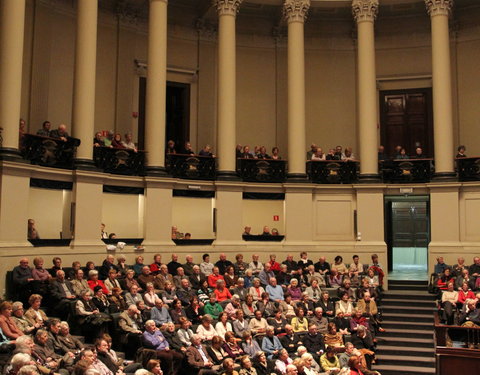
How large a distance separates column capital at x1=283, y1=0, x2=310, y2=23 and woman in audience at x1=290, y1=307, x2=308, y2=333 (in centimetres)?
1107

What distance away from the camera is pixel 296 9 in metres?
22.2

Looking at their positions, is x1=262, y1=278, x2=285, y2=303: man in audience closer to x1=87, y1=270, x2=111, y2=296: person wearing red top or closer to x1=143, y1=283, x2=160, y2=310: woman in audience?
x1=143, y1=283, x2=160, y2=310: woman in audience

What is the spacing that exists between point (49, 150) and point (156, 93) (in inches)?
174

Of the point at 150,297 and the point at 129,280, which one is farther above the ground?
the point at 129,280

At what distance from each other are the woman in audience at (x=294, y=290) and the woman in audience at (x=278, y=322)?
163cm

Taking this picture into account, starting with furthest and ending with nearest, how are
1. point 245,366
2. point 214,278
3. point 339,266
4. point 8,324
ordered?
point 339,266 < point 214,278 < point 245,366 < point 8,324

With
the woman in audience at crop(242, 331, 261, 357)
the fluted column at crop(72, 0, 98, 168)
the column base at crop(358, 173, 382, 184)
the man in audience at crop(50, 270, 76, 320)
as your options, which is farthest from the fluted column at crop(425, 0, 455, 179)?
the man in audience at crop(50, 270, 76, 320)

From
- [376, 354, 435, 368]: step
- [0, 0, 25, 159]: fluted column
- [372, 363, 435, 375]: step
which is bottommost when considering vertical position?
[372, 363, 435, 375]: step

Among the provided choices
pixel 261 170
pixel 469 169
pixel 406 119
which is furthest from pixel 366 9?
pixel 261 170

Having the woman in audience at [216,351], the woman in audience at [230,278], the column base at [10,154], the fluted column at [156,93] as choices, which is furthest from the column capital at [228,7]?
the woman in audience at [216,351]

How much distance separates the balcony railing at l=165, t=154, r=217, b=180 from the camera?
67.1ft

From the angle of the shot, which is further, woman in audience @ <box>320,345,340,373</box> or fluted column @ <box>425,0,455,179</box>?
fluted column @ <box>425,0,455,179</box>

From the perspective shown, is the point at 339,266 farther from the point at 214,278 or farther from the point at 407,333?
the point at 214,278

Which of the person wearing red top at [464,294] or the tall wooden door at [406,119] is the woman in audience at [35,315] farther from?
the tall wooden door at [406,119]
